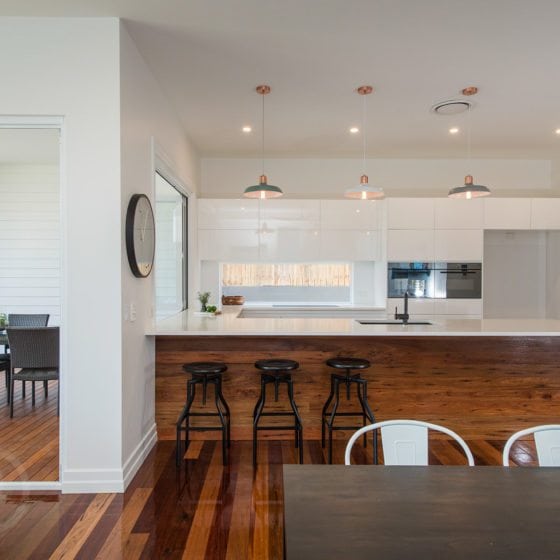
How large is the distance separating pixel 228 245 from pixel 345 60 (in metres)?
3.01

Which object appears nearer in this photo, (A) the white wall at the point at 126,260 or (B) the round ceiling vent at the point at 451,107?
(A) the white wall at the point at 126,260

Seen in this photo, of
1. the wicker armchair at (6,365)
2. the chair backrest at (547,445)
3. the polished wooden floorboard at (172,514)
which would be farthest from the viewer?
the wicker armchair at (6,365)

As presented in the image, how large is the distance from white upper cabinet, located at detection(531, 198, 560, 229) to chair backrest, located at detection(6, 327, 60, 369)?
18.5ft

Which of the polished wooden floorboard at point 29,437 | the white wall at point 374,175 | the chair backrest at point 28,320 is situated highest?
the white wall at point 374,175

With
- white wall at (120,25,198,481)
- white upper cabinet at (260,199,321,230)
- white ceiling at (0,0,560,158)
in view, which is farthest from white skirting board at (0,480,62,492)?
white upper cabinet at (260,199,321,230)

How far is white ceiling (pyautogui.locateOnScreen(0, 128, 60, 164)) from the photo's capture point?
292cm

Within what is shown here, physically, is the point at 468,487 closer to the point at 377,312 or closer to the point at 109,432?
the point at 109,432

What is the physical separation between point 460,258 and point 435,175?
124 centimetres

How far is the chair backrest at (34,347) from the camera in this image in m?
3.55

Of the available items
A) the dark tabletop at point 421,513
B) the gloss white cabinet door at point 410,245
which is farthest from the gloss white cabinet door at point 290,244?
the dark tabletop at point 421,513

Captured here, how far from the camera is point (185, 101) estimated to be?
160 inches

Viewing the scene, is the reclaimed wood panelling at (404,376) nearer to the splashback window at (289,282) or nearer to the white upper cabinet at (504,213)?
the white upper cabinet at (504,213)

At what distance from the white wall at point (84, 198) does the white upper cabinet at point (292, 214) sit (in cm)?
311

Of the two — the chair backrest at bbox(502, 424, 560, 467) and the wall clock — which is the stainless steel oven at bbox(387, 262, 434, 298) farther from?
the chair backrest at bbox(502, 424, 560, 467)
